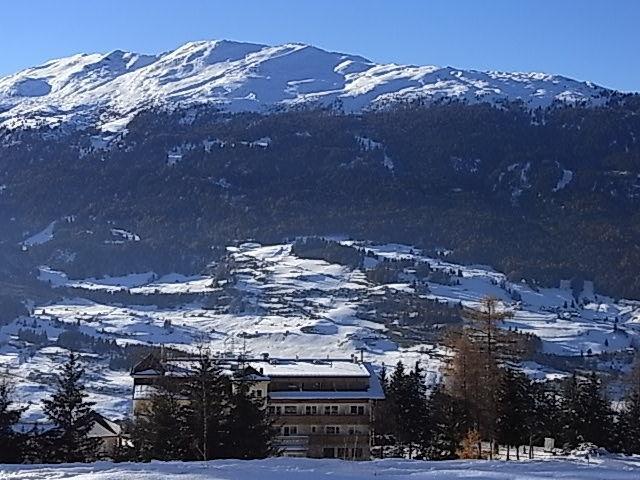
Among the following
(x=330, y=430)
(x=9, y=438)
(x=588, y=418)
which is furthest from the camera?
(x=330, y=430)

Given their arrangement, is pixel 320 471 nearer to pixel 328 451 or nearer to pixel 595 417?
pixel 595 417

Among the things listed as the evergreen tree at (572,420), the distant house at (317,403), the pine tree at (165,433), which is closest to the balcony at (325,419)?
the distant house at (317,403)

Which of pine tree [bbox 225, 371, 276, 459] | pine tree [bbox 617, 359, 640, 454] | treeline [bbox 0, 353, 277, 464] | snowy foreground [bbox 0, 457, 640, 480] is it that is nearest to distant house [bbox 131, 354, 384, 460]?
pine tree [bbox 617, 359, 640, 454]

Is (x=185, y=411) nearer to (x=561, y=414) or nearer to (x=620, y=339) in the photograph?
(x=561, y=414)

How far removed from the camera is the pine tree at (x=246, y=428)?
28.7m

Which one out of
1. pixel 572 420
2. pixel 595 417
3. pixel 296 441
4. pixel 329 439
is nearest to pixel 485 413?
pixel 572 420

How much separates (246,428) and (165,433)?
2502 millimetres

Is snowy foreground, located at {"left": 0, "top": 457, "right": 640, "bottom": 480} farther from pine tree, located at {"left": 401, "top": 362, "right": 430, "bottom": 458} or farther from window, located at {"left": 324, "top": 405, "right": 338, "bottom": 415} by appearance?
window, located at {"left": 324, "top": 405, "right": 338, "bottom": 415}

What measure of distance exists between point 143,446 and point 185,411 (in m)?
1.75

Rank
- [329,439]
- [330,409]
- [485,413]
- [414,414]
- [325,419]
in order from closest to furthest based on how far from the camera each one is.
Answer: [485,413] < [414,414] < [329,439] < [325,419] < [330,409]

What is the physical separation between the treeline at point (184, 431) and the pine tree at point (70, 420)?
5cm

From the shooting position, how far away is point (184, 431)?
91.9 ft

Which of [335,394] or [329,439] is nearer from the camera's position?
[329,439]

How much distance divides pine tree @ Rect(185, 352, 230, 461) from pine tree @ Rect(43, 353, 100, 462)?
4.89 meters
